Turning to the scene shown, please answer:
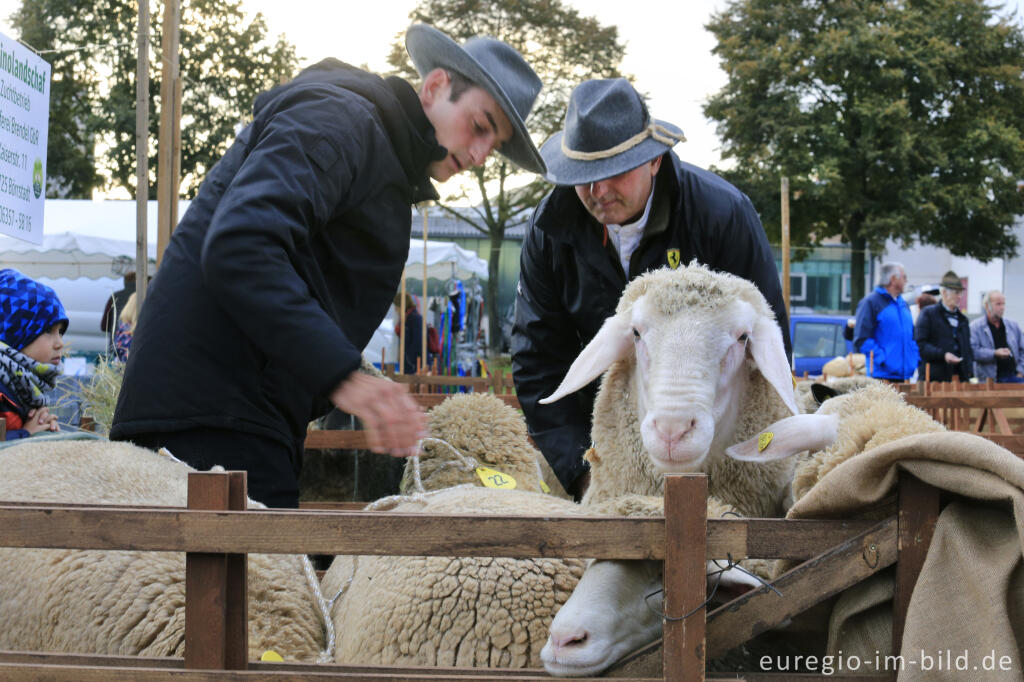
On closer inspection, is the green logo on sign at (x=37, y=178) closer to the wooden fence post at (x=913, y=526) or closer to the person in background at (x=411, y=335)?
the wooden fence post at (x=913, y=526)

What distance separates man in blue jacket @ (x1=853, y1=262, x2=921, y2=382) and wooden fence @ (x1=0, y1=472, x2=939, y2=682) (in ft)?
26.8

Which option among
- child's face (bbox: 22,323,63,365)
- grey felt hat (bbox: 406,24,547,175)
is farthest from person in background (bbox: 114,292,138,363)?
grey felt hat (bbox: 406,24,547,175)

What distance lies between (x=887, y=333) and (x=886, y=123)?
54.7 feet

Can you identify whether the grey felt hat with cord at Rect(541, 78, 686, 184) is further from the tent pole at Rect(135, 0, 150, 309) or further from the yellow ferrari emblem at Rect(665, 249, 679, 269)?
the tent pole at Rect(135, 0, 150, 309)

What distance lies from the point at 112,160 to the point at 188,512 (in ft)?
86.0

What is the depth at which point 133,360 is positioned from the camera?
205 centimetres

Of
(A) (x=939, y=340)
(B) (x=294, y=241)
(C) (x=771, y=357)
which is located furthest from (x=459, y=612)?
(A) (x=939, y=340)

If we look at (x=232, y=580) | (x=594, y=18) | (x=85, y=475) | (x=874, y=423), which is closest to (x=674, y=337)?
(x=874, y=423)

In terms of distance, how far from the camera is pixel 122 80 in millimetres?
25453

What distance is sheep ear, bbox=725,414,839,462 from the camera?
1.99 meters

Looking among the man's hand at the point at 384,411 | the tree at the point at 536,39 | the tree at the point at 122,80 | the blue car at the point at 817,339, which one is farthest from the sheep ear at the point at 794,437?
the tree at the point at 122,80

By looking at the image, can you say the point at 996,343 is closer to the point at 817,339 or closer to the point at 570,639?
the point at 817,339

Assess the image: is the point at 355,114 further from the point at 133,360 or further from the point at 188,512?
the point at 188,512

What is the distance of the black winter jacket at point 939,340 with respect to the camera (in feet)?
33.4
